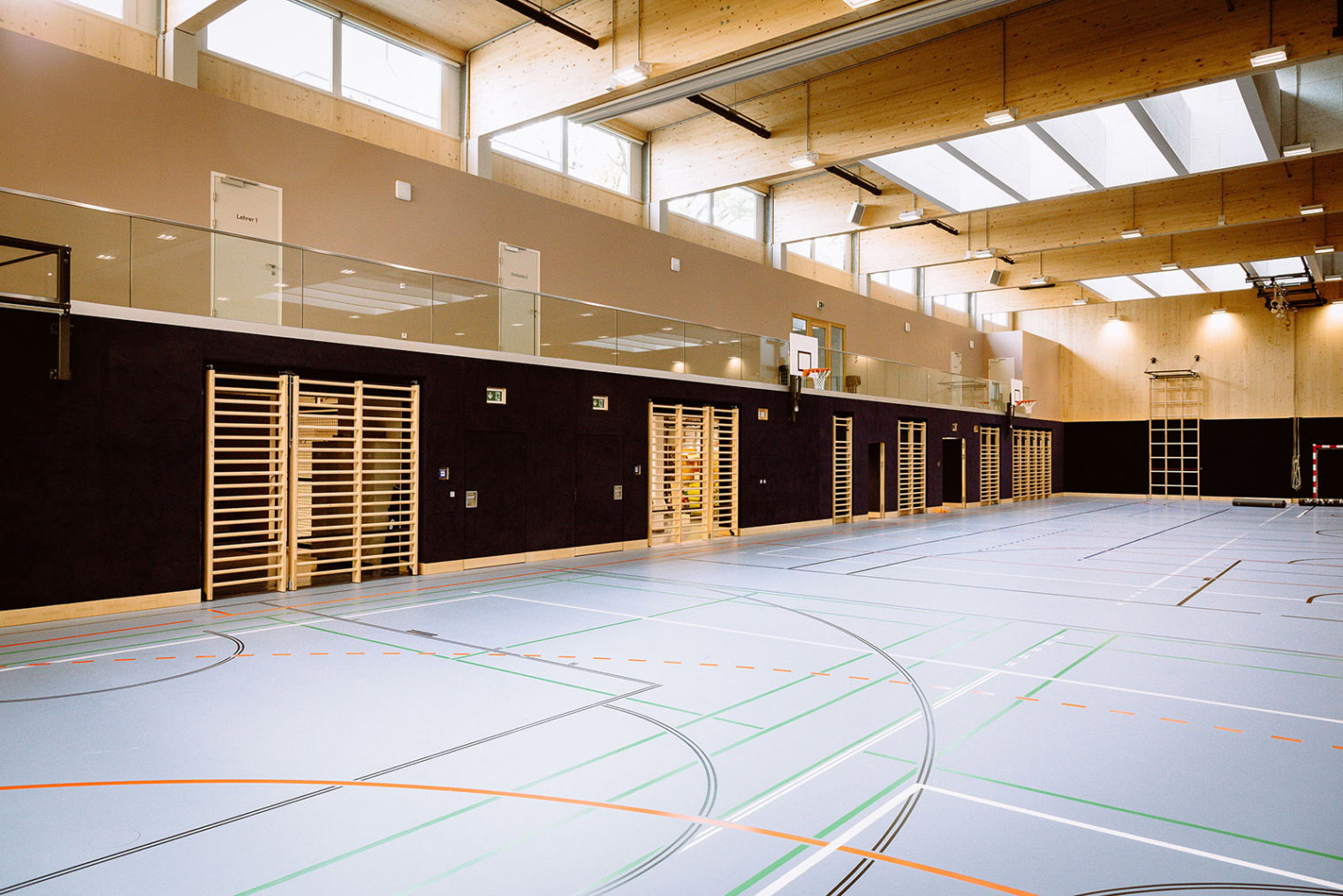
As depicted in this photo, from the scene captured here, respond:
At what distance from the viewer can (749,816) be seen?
3721mm

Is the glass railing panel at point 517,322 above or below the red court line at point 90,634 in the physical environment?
above

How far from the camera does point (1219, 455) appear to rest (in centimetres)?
3142

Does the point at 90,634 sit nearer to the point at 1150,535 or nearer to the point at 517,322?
the point at 517,322

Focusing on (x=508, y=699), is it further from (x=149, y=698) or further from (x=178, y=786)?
(x=149, y=698)

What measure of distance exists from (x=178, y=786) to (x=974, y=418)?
1061 inches

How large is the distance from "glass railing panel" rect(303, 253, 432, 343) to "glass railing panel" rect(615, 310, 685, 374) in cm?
400

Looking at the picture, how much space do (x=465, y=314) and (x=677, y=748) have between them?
8.83 metres

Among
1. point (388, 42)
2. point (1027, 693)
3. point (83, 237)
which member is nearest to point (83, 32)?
point (83, 237)

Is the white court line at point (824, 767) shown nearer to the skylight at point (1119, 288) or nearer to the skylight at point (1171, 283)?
the skylight at point (1119, 288)

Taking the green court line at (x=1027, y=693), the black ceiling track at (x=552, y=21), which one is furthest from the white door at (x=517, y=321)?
the green court line at (x=1027, y=693)

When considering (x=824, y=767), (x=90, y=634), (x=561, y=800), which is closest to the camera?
(x=561, y=800)

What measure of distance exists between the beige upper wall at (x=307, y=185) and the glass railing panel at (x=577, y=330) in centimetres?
177

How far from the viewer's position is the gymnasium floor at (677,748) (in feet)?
10.8

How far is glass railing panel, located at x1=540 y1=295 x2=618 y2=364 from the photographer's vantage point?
1338 centimetres
